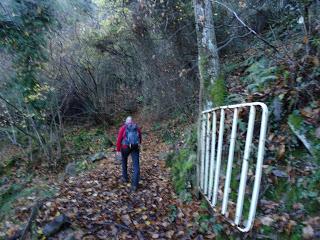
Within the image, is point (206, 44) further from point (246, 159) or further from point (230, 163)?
point (246, 159)

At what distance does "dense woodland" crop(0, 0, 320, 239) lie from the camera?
5.39 metres

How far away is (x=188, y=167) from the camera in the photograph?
7.22 m

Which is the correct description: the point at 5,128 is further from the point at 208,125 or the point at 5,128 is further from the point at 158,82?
the point at 208,125

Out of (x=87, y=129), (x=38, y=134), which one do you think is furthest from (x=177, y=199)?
(x=87, y=129)

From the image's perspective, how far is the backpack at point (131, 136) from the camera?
7832mm

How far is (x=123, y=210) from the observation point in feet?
21.6

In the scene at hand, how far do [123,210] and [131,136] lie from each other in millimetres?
1866

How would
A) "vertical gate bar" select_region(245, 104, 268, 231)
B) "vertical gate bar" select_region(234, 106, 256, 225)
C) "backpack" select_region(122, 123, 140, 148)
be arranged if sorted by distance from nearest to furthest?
"vertical gate bar" select_region(245, 104, 268, 231), "vertical gate bar" select_region(234, 106, 256, 225), "backpack" select_region(122, 123, 140, 148)

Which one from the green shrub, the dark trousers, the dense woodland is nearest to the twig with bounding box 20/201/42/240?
the dense woodland

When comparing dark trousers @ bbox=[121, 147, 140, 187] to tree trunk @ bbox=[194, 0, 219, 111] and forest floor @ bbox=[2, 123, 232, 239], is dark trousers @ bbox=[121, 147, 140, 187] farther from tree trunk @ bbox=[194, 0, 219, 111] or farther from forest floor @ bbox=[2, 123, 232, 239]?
tree trunk @ bbox=[194, 0, 219, 111]

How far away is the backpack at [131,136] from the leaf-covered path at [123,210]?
1.07 meters

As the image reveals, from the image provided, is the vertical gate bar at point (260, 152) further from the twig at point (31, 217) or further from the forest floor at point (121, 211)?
the twig at point (31, 217)

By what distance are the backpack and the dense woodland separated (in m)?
1.10

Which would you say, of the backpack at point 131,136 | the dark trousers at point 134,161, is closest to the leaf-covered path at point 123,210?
the dark trousers at point 134,161
